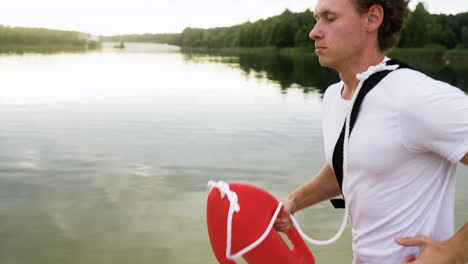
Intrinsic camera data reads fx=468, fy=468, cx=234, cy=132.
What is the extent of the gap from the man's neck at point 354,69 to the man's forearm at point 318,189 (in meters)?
0.38

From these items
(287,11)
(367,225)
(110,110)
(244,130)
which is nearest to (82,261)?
(367,225)

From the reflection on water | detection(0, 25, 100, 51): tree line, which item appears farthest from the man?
detection(0, 25, 100, 51): tree line

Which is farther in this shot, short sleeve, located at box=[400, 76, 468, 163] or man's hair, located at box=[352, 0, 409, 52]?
man's hair, located at box=[352, 0, 409, 52]

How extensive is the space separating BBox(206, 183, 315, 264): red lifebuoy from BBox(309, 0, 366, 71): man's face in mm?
543

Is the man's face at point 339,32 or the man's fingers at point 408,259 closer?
the man's fingers at point 408,259

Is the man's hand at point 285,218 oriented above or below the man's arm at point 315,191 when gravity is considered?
below

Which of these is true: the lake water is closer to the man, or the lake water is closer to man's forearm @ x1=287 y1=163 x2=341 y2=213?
man's forearm @ x1=287 y1=163 x2=341 y2=213

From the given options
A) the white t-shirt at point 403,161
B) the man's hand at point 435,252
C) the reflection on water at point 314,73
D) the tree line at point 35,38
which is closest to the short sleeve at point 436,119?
the white t-shirt at point 403,161

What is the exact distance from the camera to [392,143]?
1.34m

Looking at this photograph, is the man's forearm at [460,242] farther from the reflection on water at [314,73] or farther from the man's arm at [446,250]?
the reflection on water at [314,73]

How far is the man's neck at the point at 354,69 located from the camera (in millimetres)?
1541

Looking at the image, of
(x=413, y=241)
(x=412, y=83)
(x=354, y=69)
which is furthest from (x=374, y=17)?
(x=413, y=241)

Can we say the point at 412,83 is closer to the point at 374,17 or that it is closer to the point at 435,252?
the point at 374,17

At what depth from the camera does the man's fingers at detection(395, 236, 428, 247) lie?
135cm
